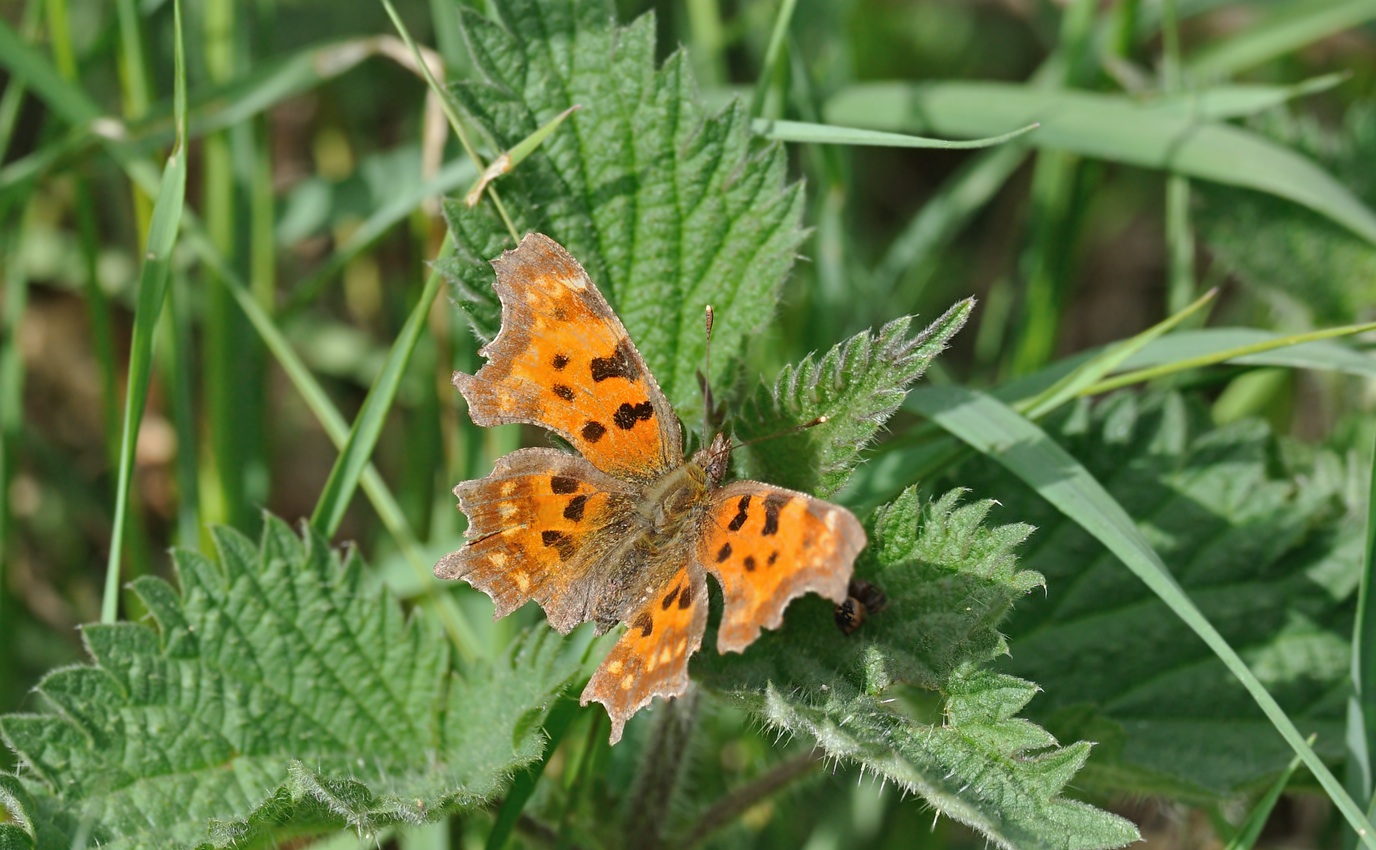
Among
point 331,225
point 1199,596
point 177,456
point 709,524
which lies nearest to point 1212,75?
point 1199,596

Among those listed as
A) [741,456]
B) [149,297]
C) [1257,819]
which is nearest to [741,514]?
[741,456]

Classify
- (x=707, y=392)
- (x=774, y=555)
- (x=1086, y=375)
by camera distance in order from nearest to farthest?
1. (x=774, y=555)
2. (x=707, y=392)
3. (x=1086, y=375)

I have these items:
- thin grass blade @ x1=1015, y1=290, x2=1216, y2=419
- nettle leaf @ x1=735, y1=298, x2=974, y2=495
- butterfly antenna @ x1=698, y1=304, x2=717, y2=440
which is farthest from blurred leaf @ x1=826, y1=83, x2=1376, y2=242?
nettle leaf @ x1=735, y1=298, x2=974, y2=495

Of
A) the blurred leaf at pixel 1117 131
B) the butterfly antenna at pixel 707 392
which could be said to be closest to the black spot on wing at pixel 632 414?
the butterfly antenna at pixel 707 392

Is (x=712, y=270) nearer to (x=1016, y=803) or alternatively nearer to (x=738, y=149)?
(x=738, y=149)

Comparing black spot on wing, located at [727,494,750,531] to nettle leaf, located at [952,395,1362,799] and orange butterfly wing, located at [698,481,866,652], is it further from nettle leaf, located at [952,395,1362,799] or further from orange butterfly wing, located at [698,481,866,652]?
nettle leaf, located at [952,395,1362,799]

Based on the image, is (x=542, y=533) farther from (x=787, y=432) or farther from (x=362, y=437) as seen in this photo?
(x=362, y=437)

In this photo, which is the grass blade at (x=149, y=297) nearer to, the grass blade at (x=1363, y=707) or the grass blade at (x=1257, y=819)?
the grass blade at (x=1257, y=819)
